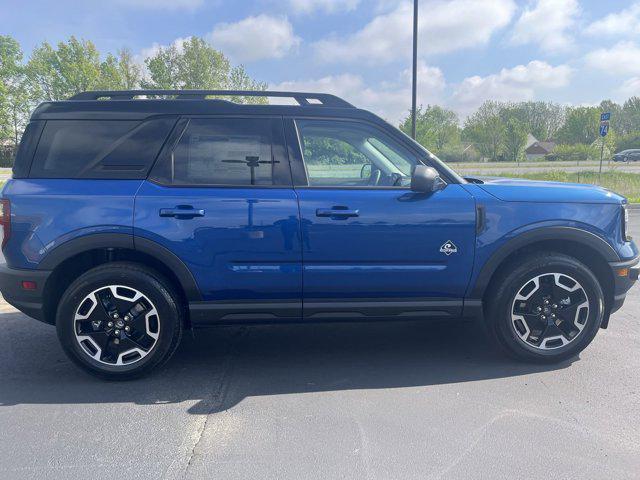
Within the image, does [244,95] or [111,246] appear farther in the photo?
[244,95]

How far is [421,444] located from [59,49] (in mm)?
52414

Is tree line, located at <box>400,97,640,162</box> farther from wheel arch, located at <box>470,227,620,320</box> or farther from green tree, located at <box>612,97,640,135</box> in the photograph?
wheel arch, located at <box>470,227,620,320</box>

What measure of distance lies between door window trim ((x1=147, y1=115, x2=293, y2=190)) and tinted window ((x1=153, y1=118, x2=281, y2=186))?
0.7 inches

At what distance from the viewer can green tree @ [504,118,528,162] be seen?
55969 mm

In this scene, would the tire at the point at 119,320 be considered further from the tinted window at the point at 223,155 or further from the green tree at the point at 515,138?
the green tree at the point at 515,138

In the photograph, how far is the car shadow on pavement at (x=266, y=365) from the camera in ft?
10.7

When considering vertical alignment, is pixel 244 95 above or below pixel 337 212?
above

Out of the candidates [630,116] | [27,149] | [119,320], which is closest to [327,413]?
[119,320]

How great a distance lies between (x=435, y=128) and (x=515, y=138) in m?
25.9

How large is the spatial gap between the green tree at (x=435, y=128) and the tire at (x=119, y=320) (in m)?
18.3

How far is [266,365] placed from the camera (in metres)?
3.69

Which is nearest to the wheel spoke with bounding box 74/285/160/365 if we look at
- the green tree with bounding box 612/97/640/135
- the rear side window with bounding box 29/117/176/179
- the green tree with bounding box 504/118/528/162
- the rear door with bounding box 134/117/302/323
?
the rear door with bounding box 134/117/302/323

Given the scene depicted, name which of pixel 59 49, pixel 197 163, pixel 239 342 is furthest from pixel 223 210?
pixel 59 49

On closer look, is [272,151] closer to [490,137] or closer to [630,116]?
[490,137]
